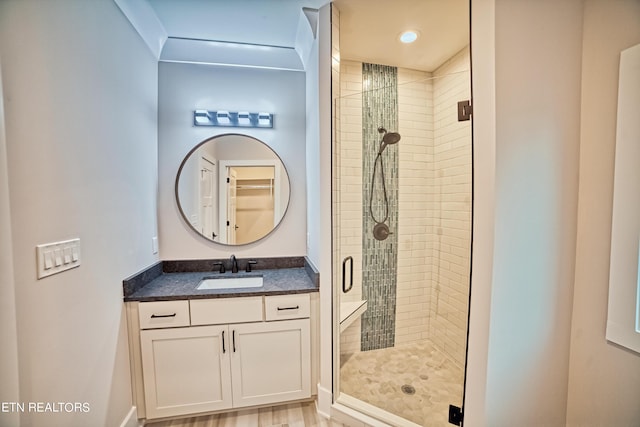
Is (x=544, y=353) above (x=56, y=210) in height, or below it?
below

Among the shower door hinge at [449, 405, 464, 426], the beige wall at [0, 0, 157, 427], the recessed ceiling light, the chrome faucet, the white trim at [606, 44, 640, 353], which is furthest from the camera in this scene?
the chrome faucet

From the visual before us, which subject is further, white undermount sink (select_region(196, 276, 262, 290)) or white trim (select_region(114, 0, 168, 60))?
white undermount sink (select_region(196, 276, 262, 290))

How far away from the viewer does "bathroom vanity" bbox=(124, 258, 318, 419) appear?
4.95 ft

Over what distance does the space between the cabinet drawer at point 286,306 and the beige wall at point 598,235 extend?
→ 1426mm

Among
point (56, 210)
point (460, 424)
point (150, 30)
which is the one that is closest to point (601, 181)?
point (460, 424)

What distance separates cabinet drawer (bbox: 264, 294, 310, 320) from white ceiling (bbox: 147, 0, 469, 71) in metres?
1.87

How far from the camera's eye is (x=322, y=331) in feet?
5.35

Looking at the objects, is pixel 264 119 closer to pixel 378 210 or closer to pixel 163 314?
pixel 378 210

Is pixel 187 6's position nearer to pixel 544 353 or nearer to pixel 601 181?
pixel 601 181

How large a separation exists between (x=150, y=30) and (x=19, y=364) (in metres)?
2.01

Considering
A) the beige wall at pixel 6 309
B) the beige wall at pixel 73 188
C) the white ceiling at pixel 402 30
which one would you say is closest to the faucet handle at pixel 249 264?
the beige wall at pixel 73 188

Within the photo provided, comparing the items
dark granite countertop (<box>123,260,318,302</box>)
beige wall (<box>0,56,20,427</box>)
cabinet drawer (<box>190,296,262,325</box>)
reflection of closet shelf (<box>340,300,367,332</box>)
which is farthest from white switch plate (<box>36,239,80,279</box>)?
reflection of closet shelf (<box>340,300,367,332</box>)

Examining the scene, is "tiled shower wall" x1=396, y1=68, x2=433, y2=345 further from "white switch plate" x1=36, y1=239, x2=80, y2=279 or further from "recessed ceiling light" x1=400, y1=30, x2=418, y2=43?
"white switch plate" x1=36, y1=239, x2=80, y2=279

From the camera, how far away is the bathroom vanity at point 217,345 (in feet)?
4.95
